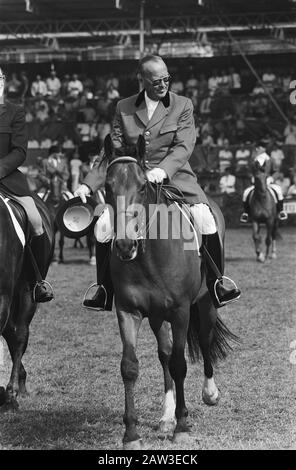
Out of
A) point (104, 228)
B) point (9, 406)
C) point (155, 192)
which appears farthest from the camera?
point (9, 406)

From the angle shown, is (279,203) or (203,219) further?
(279,203)

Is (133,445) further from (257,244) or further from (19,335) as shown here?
(257,244)

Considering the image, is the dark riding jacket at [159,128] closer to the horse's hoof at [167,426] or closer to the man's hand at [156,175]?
the man's hand at [156,175]

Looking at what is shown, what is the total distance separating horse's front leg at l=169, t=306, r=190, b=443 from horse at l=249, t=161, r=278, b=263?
1183cm

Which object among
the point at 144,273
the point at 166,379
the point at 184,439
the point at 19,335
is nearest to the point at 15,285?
the point at 19,335

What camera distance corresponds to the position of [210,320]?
23.3ft

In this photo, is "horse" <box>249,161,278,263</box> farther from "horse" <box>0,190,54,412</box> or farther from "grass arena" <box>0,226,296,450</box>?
"horse" <box>0,190,54,412</box>

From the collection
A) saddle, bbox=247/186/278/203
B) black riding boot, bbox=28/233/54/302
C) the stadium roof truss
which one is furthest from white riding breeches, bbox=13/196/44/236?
the stadium roof truss

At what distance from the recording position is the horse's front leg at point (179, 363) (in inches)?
224

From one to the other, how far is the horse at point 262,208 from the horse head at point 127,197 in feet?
40.8

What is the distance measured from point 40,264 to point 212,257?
1.55 meters

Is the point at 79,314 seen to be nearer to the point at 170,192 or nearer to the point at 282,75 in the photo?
the point at 170,192

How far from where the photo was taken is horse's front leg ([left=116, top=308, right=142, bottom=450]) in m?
5.33

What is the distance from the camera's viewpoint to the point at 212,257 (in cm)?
674
